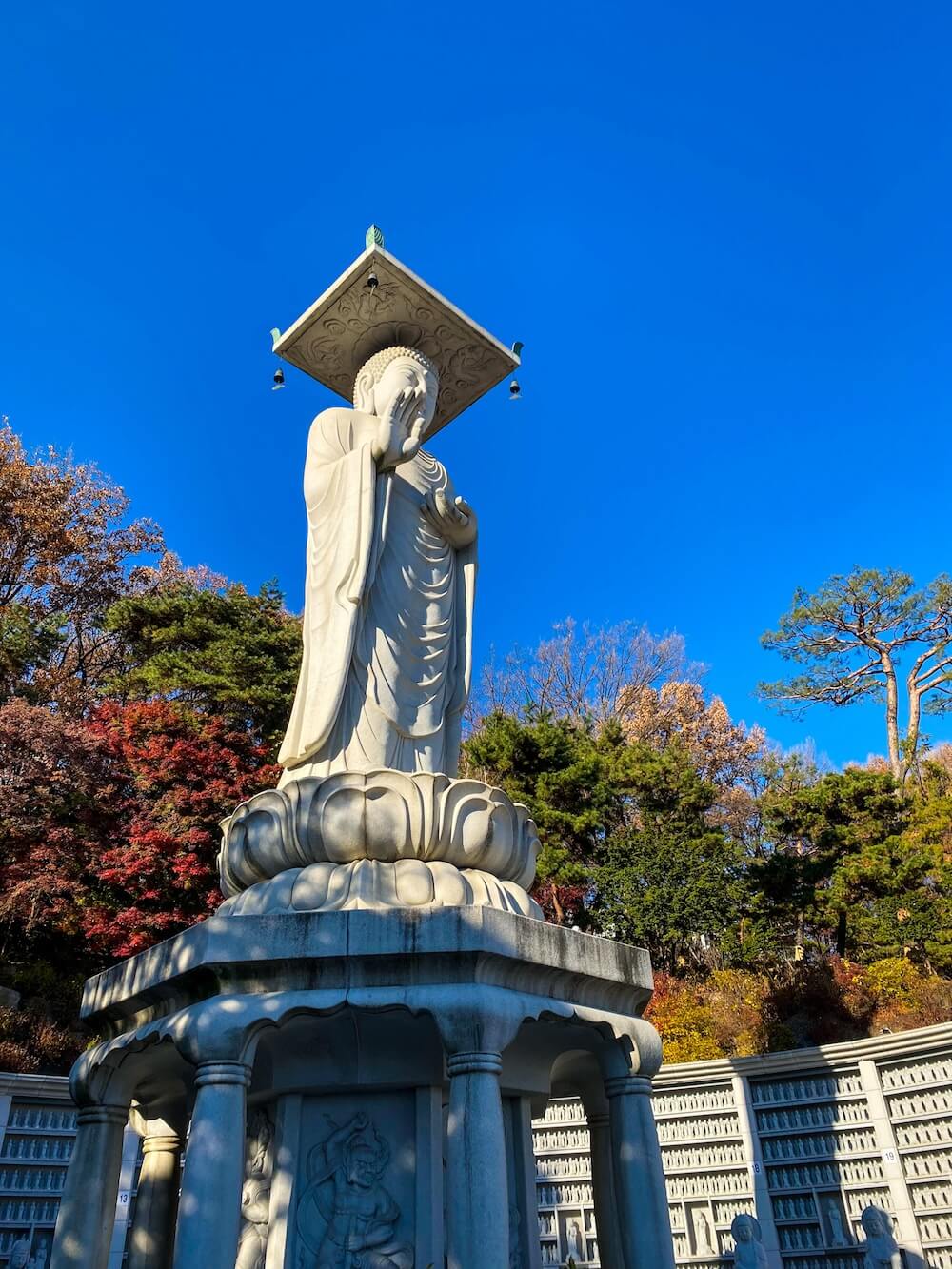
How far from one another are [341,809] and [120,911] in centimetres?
1040

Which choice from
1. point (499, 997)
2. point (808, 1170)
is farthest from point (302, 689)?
point (808, 1170)

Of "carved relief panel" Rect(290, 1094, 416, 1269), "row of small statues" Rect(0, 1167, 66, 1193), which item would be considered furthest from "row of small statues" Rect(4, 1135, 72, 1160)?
"carved relief panel" Rect(290, 1094, 416, 1269)

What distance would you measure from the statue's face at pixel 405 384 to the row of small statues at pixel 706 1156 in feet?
25.9

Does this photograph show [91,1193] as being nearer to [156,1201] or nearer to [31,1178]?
[156,1201]

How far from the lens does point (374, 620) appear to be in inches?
247

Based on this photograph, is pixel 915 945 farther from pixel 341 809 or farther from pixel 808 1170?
pixel 341 809

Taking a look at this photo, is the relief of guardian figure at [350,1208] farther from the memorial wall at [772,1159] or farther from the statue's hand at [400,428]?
the memorial wall at [772,1159]

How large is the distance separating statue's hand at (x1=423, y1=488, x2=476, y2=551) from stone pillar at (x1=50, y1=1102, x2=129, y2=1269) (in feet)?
13.7

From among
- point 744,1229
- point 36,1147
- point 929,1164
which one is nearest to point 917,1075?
point 929,1164

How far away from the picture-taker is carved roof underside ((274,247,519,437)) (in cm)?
718

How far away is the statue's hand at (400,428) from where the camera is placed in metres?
6.59

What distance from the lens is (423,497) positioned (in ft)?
22.6

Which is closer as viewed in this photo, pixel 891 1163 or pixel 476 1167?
pixel 476 1167

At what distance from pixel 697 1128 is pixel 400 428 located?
7936mm
